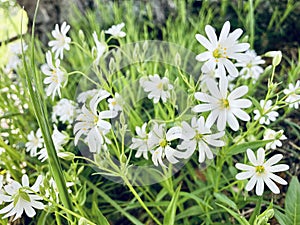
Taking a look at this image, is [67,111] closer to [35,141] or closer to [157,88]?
[35,141]

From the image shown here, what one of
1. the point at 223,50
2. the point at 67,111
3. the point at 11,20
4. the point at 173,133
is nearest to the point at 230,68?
the point at 223,50

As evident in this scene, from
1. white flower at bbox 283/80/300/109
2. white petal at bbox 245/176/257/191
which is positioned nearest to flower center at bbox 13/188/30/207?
white petal at bbox 245/176/257/191

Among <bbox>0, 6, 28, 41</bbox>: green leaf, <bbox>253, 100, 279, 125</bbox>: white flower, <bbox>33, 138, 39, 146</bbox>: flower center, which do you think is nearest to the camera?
<bbox>253, 100, 279, 125</bbox>: white flower

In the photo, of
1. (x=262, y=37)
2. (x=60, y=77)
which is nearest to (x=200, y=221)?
(x=60, y=77)

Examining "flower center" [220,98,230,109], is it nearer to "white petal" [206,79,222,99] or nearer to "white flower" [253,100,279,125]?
"white petal" [206,79,222,99]

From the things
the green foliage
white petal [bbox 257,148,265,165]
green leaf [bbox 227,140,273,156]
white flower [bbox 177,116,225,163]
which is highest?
white flower [bbox 177,116,225,163]

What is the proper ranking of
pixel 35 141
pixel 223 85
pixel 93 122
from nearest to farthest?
pixel 223 85
pixel 93 122
pixel 35 141
